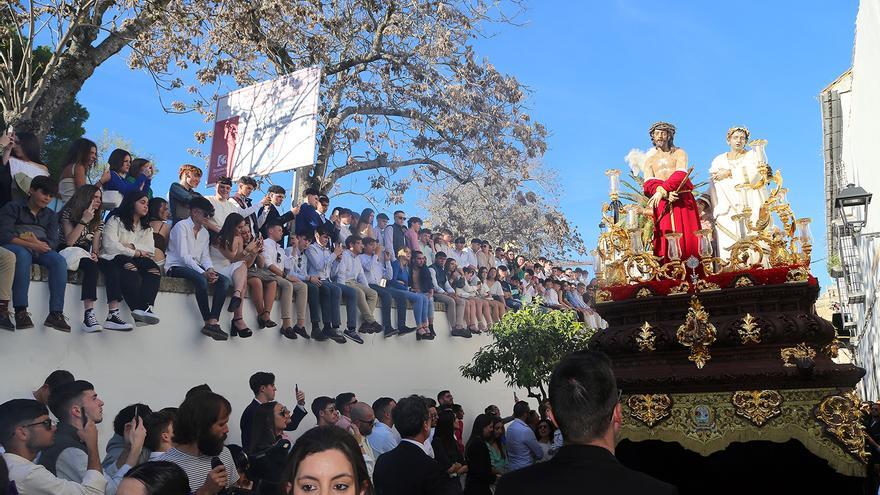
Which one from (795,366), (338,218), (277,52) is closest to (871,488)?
(795,366)

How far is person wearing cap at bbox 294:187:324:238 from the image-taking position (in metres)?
12.2

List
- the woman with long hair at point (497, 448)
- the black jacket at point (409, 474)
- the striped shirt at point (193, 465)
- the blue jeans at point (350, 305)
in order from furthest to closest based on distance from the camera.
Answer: the blue jeans at point (350, 305), the woman with long hair at point (497, 448), the black jacket at point (409, 474), the striped shirt at point (193, 465)

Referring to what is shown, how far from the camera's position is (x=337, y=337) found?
1182cm

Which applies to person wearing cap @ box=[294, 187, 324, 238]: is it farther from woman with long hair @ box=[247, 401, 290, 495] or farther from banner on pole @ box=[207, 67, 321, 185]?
woman with long hair @ box=[247, 401, 290, 495]

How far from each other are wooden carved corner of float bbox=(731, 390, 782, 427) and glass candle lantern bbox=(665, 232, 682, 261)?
118cm

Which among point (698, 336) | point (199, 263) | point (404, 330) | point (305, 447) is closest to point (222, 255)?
point (199, 263)

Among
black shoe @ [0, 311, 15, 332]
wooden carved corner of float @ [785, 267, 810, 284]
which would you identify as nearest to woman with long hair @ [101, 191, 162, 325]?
black shoe @ [0, 311, 15, 332]

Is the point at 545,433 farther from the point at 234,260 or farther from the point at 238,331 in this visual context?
the point at 234,260

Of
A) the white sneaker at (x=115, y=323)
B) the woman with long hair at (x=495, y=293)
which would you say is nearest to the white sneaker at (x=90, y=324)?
the white sneaker at (x=115, y=323)

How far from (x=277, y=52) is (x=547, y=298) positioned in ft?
27.1

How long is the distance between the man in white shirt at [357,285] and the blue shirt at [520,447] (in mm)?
3813

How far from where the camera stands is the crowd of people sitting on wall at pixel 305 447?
254 cm

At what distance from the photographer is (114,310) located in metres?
8.73

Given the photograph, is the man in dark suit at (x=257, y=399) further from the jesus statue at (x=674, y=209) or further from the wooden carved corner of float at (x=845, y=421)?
the wooden carved corner of float at (x=845, y=421)
